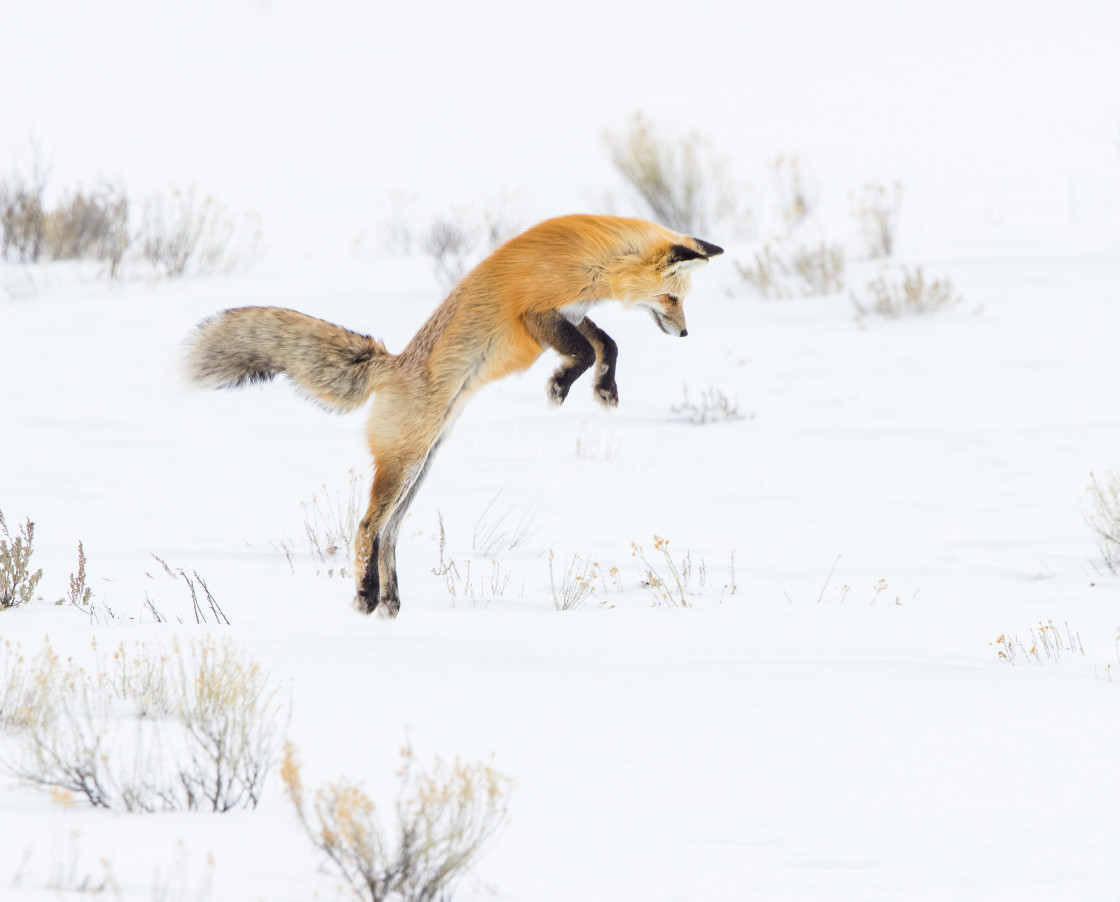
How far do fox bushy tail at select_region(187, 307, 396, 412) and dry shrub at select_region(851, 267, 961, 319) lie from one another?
7771 millimetres

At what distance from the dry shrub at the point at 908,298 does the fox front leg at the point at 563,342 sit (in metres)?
7.72

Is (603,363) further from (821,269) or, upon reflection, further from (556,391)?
(821,269)

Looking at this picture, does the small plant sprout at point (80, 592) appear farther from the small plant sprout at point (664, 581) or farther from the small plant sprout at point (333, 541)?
the small plant sprout at point (664, 581)

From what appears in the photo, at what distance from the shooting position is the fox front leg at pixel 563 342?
15.5ft

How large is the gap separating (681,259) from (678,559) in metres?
2.65

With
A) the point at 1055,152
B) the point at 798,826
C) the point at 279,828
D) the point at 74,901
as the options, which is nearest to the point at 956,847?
the point at 798,826

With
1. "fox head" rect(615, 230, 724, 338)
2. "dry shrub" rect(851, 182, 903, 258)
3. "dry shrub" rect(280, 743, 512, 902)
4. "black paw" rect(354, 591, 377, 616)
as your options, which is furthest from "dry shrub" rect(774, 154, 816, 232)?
"dry shrub" rect(280, 743, 512, 902)

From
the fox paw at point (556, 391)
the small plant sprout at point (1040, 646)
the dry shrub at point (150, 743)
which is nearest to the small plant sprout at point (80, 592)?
the dry shrub at point (150, 743)

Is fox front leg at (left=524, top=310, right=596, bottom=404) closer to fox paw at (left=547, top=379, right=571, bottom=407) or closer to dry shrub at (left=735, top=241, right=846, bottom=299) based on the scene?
fox paw at (left=547, top=379, right=571, bottom=407)

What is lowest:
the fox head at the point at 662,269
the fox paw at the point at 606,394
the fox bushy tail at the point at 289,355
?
the fox paw at the point at 606,394

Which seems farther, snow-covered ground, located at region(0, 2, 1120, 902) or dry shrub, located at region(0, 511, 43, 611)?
dry shrub, located at region(0, 511, 43, 611)

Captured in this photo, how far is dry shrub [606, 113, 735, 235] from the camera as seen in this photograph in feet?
51.2

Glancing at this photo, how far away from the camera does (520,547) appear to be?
7.47 m

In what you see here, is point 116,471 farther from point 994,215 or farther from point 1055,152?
point 1055,152
